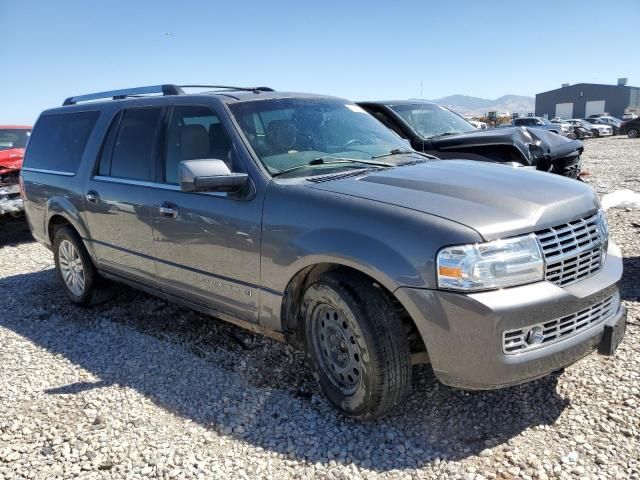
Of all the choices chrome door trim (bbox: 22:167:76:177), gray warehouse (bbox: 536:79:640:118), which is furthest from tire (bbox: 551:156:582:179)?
gray warehouse (bbox: 536:79:640:118)

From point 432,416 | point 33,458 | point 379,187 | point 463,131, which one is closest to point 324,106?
point 379,187

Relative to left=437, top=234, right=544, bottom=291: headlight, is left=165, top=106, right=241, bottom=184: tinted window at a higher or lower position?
higher

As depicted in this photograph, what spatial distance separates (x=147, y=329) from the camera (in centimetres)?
462

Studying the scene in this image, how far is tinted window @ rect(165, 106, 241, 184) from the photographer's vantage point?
3.57 m

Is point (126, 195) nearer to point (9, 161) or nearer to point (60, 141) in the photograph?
point (60, 141)

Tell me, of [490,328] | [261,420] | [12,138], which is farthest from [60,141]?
[12,138]

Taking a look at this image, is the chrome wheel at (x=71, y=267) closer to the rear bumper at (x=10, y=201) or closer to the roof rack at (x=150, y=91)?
the roof rack at (x=150, y=91)

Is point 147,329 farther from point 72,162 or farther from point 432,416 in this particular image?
point 432,416

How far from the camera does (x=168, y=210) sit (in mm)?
3752

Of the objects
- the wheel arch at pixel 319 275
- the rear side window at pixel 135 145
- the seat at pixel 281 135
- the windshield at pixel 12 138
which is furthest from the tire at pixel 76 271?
the windshield at pixel 12 138

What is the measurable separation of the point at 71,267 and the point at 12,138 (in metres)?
5.75

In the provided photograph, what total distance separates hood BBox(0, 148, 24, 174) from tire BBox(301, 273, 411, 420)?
756 centimetres

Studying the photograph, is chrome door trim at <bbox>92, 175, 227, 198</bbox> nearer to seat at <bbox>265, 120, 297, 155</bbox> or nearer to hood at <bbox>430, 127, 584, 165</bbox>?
seat at <bbox>265, 120, 297, 155</bbox>

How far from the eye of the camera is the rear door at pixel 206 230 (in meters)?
3.32
